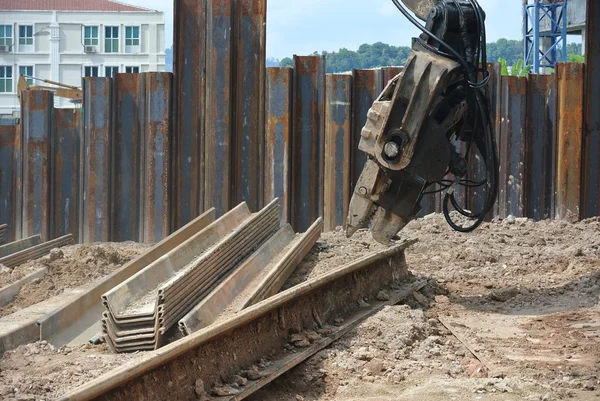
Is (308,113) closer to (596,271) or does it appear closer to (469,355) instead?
(596,271)

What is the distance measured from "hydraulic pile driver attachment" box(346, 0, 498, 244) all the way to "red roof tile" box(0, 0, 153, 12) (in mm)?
73273

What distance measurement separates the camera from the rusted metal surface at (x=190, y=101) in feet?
38.3

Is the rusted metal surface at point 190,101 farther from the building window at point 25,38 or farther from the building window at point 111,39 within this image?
the building window at point 25,38

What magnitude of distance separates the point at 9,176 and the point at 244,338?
639cm

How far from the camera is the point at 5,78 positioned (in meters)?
75.6

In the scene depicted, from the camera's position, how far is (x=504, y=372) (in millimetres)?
6797

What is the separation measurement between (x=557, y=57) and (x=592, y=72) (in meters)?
48.4


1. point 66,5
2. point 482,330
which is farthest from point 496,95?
point 66,5

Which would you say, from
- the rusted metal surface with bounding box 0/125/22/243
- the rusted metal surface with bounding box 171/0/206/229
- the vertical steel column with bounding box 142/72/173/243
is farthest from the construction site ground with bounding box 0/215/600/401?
the rusted metal surface with bounding box 0/125/22/243

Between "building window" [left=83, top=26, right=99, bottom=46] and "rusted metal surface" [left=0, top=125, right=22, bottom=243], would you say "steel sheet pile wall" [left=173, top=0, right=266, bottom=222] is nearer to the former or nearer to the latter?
"rusted metal surface" [left=0, top=125, right=22, bottom=243]

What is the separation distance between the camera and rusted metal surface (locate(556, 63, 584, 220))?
1215 centimetres

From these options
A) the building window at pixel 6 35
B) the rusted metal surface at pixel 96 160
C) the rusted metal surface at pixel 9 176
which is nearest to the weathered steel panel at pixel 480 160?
the rusted metal surface at pixel 96 160

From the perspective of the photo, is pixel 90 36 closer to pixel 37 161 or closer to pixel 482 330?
pixel 37 161

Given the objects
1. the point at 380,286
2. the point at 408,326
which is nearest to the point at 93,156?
the point at 380,286
